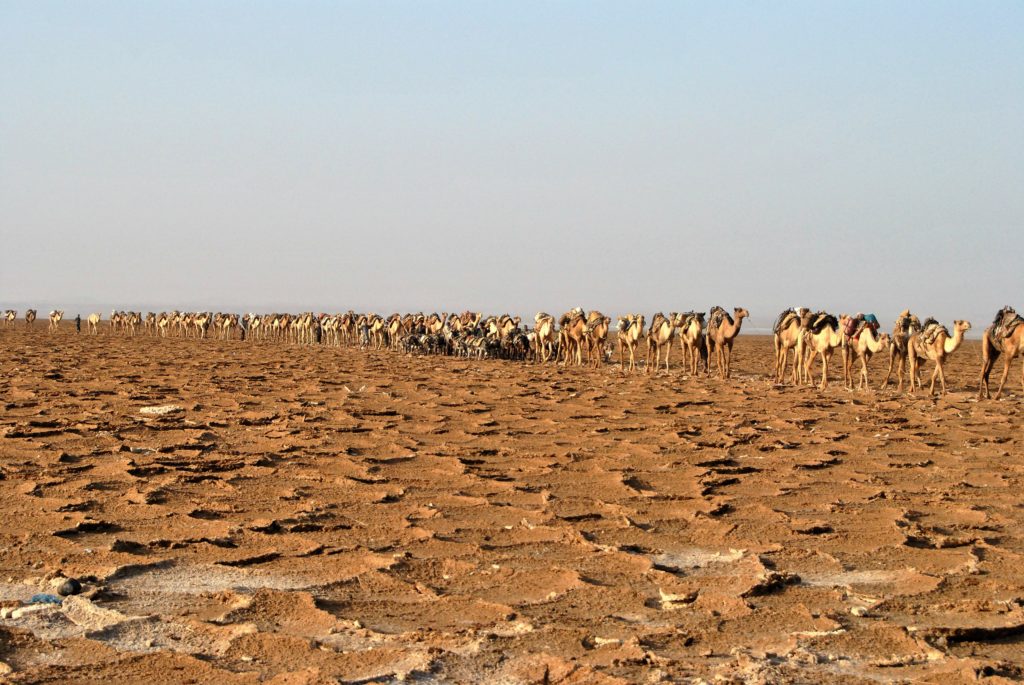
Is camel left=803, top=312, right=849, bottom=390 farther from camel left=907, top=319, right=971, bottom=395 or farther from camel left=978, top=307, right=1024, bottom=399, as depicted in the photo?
camel left=978, top=307, right=1024, bottom=399

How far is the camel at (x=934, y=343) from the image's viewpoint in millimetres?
21373

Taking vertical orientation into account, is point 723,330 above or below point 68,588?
above

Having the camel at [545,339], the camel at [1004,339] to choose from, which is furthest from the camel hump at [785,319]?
the camel at [545,339]

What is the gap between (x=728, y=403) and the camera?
16359 mm

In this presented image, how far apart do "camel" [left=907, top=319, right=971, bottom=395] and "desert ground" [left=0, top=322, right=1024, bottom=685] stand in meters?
8.20

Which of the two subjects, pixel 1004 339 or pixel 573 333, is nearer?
pixel 1004 339

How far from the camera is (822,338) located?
23.2m

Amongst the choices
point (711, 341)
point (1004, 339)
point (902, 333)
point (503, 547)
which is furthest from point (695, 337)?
point (503, 547)

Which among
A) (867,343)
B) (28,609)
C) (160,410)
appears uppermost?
(867,343)

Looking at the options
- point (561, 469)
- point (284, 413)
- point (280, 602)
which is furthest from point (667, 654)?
point (284, 413)

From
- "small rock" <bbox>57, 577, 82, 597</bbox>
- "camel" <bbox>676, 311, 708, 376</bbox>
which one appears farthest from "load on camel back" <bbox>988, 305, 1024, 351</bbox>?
"small rock" <bbox>57, 577, 82, 597</bbox>

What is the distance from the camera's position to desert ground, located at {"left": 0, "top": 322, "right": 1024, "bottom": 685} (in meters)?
4.82

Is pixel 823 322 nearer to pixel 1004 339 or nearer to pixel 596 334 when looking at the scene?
pixel 1004 339

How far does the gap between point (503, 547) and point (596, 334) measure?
23.4m
